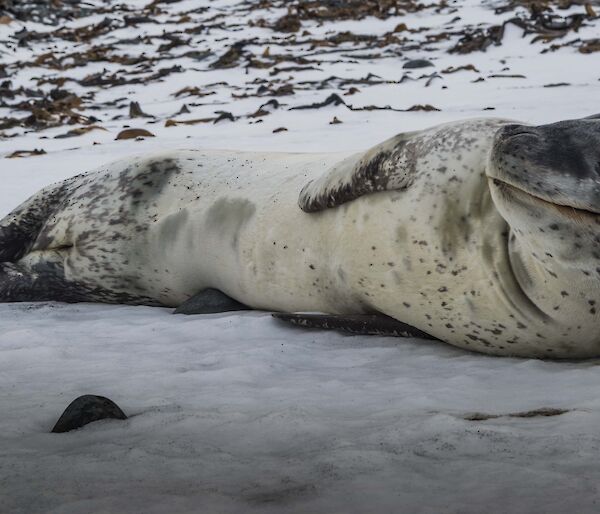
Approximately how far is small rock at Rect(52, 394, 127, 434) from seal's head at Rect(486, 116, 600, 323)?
104 cm

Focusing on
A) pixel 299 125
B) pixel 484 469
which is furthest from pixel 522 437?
pixel 299 125

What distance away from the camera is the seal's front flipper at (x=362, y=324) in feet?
8.98

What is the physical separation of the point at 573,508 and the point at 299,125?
610 cm

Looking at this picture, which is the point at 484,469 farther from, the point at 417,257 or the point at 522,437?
the point at 417,257

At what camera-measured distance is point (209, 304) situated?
3.27 meters

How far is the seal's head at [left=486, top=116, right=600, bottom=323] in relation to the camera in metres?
1.90

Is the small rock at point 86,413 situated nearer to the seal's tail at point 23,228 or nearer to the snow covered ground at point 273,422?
the snow covered ground at point 273,422

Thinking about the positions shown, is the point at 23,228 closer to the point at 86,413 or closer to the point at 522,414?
the point at 86,413

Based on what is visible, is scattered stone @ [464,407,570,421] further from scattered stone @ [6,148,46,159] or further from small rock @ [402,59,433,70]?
small rock @ [402,59,433,70]

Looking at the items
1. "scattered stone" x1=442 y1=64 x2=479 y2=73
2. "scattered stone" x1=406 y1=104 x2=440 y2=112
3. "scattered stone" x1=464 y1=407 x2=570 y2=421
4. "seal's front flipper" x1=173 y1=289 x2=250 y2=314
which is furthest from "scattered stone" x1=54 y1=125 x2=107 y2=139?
"scattered stone" x1=464 y1=407 x2=570 y2=421

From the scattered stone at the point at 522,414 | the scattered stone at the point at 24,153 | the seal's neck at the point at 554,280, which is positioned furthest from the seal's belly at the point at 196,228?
the scattered stone at the point at 24,153

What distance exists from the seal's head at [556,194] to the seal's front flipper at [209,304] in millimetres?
1371

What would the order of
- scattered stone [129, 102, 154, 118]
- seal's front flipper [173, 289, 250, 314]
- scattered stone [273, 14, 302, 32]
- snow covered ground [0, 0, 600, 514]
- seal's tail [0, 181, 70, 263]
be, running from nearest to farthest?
snow covered ground [0, 0, 600, 514]
seal's front flipper [173, 289, 250, 314]
seal's tail [0, 181, 70, 263]
scattered stone [129, 102, 154, 118]
scattered stone [273, 14, 302, 32]

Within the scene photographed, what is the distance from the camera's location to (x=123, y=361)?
8.11ft
